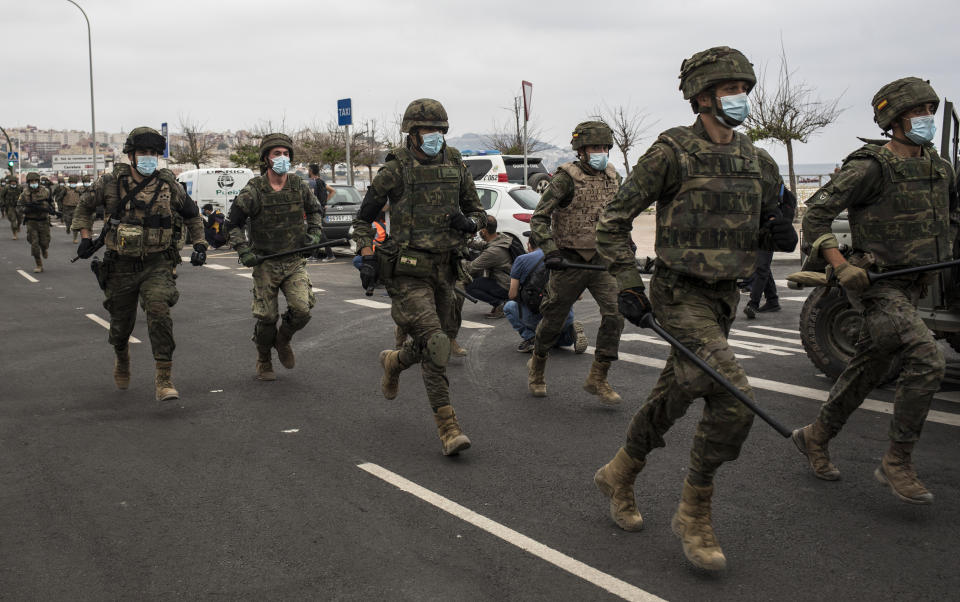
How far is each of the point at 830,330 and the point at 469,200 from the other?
3.07 metres

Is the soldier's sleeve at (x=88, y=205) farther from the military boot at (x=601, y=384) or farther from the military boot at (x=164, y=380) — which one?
the military boot at (x=601, y=384)

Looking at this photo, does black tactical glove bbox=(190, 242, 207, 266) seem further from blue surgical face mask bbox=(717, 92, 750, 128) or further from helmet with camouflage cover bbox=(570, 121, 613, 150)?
blue surgical face mask bbox=(717, 92, 750, 128)

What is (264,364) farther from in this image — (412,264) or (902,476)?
(902,476)

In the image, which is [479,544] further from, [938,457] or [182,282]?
[182,282]

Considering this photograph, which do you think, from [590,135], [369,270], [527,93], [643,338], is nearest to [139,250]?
[369,270]

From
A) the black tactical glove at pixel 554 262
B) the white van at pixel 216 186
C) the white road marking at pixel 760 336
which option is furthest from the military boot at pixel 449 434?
the white van at pixel 216 186

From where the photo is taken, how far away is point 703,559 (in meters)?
3.67

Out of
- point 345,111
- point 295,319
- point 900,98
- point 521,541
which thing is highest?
point 345,111

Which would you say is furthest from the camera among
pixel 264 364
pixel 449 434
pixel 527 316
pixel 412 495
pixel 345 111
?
pixel 345 111

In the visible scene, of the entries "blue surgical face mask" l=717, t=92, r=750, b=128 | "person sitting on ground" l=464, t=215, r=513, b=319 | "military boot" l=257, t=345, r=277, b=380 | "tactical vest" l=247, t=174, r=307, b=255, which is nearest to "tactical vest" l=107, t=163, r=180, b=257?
"tactical vest" l=247, t=174, r=307, b=255

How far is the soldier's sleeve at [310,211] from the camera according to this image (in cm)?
754

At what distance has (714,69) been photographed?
3.90 metres

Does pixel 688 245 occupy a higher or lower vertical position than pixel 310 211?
lower

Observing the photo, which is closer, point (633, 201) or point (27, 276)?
point (633, 201)
